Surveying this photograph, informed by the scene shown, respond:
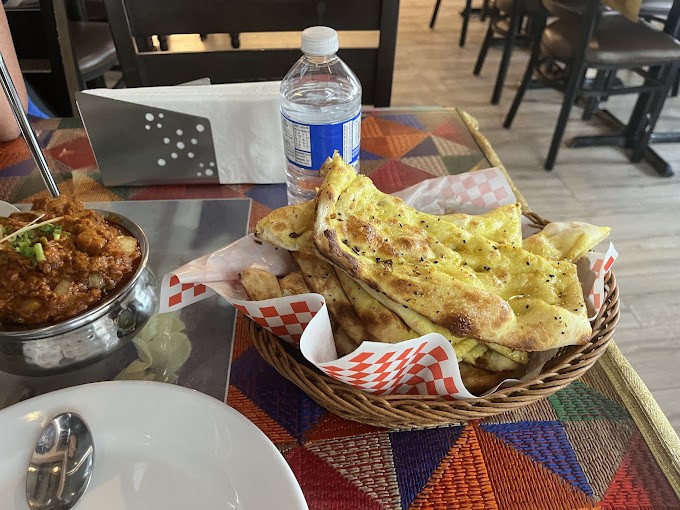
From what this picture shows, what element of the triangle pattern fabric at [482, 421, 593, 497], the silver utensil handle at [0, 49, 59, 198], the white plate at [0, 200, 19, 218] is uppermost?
the silver utensil handle at [0, 49, 59, 198]

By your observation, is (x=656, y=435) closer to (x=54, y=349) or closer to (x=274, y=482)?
(x=274, y=482)

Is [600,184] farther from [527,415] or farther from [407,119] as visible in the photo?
[527,415]

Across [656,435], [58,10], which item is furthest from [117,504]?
[58,10]

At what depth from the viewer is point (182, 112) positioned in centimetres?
88

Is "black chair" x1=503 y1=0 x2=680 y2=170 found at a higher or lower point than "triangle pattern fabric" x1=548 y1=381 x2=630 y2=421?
lower

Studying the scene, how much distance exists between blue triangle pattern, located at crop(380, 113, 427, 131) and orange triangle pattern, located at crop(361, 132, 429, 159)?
29mm

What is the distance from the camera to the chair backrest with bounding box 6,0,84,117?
5.84 feet

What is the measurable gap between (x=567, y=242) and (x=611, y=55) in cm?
188

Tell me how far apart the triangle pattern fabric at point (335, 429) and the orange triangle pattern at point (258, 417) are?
3 centimetres

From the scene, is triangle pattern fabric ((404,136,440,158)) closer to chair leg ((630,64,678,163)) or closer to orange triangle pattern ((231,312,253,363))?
orange triangle pattern ((231,312,253,363))

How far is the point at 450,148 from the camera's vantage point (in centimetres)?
109

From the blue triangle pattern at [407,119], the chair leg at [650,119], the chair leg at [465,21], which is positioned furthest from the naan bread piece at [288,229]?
the chair leg at [465,21]

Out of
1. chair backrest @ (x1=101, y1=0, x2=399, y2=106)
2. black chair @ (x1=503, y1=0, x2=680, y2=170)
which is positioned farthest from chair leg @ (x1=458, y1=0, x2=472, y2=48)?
chair backrest @ (x1=101, y1=0, x2=399, y2=106)

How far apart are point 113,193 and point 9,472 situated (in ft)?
1.92
